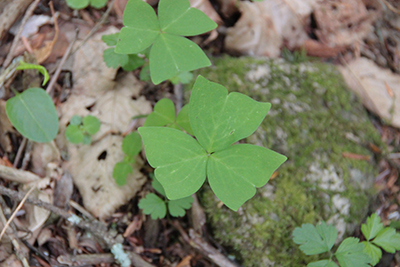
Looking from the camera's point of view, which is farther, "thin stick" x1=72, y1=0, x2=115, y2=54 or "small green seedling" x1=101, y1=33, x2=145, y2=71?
"thin stick" x1=72, y1=0, x2=115, y2=54

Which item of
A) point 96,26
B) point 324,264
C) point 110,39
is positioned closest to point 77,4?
point 96,26

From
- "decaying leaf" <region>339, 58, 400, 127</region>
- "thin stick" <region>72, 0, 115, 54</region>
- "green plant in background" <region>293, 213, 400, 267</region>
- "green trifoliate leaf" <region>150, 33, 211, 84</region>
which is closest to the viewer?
"green trifoliate leaf" <region>150, 33, 211, 84</region>

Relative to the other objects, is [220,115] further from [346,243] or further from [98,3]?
[98,3]

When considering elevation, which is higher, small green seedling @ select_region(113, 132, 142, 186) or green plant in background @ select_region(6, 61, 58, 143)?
green plant in background @ select_region(6, 61, 58, 143)

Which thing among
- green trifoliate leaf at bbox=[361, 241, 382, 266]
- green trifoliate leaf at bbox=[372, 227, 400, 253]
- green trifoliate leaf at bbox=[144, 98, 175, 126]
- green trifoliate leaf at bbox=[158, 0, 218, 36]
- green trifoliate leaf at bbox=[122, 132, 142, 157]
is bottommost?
green trifoliate leaf at bbox=[361, 241, 382, 266]

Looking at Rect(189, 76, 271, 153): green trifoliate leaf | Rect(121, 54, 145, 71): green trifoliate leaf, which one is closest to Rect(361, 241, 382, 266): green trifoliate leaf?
Rect(189, 76, 271, 153): green trifoliate leaf

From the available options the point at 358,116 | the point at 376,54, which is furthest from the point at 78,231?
the point at 376,54

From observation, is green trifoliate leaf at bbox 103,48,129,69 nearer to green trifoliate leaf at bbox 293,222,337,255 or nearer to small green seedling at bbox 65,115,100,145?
small green seedling at bbox 65,115,100,145
